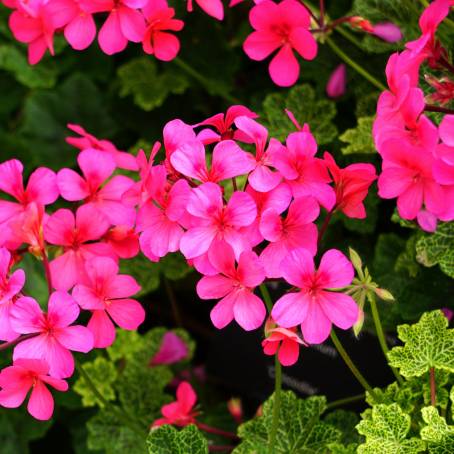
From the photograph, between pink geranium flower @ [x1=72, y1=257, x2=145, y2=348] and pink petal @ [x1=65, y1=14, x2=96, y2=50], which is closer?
pink geranium flower @ [x1=72, y1=257, x2=145, y2=348]

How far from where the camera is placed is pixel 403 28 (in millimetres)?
1255

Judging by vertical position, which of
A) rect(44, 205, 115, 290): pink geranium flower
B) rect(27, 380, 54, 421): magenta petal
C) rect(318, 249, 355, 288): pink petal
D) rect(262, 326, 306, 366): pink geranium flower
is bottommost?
rect(27, 380, 54, 421): magenta petal

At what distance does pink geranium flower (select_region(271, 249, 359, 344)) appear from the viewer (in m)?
0.81

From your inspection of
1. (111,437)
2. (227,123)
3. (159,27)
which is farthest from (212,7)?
(111,437)

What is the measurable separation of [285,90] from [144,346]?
48 centimetres

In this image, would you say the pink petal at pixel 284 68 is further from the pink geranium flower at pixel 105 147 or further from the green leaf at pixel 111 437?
the green leaf at pixel 111 437

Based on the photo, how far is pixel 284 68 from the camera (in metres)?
1.10

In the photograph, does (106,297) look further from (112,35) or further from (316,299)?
(112,35)

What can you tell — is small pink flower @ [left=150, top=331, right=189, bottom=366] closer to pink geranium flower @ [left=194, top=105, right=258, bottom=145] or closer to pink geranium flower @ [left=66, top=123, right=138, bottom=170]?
pink geranium flower @ [left=66, top=123, right=138, bottom=170]

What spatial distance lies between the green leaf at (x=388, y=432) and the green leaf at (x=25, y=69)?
1036 millimetres

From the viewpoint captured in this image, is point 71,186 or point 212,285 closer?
point 212,285

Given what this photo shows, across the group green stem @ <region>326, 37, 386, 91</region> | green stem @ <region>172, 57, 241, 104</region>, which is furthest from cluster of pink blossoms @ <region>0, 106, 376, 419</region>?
green stem @ <region>172, 57, 241, 104</region>

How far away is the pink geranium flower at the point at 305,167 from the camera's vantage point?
2.82 ft

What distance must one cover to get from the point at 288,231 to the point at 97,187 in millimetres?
292
